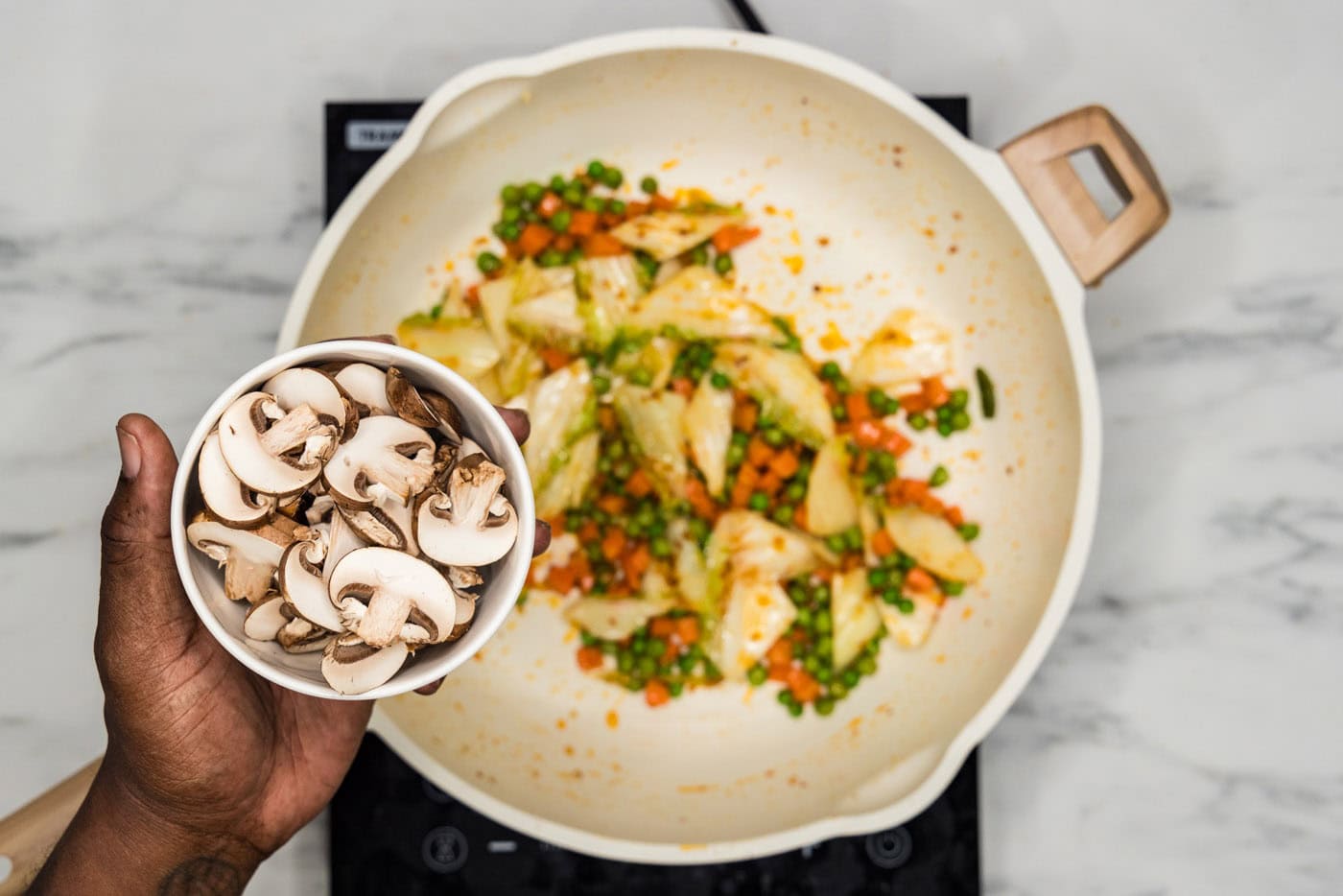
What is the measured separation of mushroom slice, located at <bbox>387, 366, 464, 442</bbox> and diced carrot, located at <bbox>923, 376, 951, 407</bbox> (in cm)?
101

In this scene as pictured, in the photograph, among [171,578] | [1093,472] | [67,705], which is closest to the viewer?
[171,578]

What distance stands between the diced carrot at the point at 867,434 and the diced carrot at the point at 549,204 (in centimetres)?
70

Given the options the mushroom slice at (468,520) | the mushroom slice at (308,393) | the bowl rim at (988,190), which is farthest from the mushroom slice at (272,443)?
the bowl rim at (988,190)

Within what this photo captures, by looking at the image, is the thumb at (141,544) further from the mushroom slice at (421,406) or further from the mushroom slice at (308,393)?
the mushroom slice at (421,406)

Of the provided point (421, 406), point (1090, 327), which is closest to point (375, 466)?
point (421, 406)

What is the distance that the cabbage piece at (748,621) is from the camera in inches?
71.2

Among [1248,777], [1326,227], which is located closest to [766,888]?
[1248,777]

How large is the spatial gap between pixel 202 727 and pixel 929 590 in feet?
4.00

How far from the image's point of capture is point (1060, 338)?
169cm

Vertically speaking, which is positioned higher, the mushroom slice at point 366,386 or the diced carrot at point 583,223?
the diced carrot at point 583,223

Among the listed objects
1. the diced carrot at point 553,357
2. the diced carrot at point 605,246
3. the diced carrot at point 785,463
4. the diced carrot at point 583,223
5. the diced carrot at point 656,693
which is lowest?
the diced carrot at point 656,693

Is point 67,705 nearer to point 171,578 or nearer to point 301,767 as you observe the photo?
point 301,767

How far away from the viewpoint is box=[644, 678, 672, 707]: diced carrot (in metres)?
1.82

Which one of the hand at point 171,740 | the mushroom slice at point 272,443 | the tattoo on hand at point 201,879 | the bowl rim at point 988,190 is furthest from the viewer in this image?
the bowl rim at point 988,190
